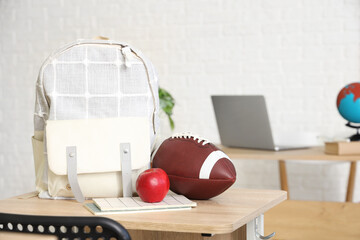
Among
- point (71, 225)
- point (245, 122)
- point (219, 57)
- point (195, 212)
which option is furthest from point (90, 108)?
point (219, 57)

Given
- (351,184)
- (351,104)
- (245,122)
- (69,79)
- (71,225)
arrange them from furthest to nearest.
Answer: (351,184), (245,122), (351,104), (69,79), (71,225)

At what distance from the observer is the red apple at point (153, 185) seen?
119cm

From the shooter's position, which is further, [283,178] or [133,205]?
[283,178]

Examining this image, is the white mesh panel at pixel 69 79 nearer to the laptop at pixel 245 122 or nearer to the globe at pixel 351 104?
the laptop at pixel 245 122

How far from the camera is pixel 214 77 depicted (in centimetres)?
432

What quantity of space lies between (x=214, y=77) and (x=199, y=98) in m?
0.19

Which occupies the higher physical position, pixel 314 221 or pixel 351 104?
pixel 351 104

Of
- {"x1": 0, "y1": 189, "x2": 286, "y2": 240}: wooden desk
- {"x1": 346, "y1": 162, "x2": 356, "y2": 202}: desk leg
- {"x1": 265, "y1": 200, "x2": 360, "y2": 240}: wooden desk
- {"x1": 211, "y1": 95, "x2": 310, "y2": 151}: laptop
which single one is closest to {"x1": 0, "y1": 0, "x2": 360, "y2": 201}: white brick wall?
{"x1": 346, "y1": 162, "x2": 356, "y2": 202}: desk leg

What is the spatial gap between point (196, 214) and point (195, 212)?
22mm

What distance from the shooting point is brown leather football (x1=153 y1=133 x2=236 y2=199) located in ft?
3.99

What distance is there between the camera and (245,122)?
8.63 feet

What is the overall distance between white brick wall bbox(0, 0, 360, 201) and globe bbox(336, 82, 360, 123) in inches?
54.2

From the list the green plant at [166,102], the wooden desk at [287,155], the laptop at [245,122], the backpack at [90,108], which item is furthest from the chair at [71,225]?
the green plant at [166,102]

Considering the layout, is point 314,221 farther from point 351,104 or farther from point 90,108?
point 90,108
